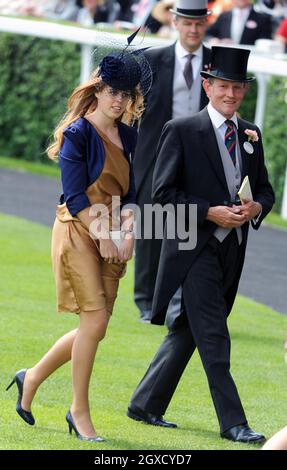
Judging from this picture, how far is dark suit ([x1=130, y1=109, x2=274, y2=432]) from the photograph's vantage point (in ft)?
22.1

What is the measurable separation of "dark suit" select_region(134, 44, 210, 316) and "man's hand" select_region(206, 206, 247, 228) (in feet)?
9.56

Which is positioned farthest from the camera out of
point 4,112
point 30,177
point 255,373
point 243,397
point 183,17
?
point 4,112

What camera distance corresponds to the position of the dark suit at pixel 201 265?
265 inches

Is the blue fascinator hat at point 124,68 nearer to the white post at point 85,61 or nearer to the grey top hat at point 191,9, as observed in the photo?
the grey top hat at point 191,9

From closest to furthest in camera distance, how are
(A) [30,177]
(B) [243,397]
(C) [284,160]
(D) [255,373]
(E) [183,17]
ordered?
(B) [243,397], (D) [255,373], (E) [183,17], (C) [284,160], (A) [30,177]

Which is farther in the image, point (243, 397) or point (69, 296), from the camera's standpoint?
point (243, 397)

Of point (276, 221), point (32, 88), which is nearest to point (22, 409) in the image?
point (276, 221)

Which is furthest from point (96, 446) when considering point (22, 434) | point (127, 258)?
point (127, 258)

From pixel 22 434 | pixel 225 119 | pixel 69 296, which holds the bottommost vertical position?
pixel 22 434

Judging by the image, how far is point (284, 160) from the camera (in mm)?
15680

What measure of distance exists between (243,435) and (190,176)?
1320 mm

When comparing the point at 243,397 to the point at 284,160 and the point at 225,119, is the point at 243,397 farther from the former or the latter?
the point at 284,160

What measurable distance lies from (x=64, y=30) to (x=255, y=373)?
10403mm

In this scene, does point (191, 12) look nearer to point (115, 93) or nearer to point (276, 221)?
point (115, 93)
